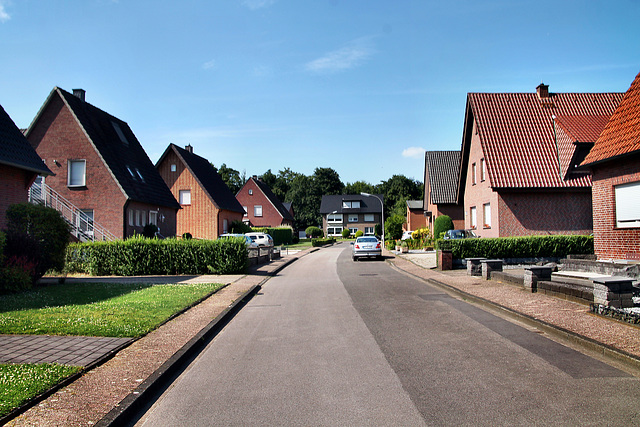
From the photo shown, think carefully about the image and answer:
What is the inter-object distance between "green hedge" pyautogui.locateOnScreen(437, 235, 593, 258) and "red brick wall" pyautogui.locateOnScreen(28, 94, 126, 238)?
18.4 meters

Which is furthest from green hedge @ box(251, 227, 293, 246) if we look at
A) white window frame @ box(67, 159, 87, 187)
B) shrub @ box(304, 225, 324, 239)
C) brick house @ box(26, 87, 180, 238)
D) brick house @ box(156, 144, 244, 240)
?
white window frame @ box(67, 159, 87, 187)

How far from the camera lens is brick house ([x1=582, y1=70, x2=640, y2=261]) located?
47.4 ft

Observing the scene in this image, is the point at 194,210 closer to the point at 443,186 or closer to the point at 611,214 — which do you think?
the point at 443,186

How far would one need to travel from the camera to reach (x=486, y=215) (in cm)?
2786

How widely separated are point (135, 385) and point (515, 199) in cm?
2344

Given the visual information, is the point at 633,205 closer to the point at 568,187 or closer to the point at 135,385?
the point at 568,187

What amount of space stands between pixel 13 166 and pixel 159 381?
14.9 m

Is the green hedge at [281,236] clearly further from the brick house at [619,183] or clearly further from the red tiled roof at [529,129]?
the brick house at [619,183]

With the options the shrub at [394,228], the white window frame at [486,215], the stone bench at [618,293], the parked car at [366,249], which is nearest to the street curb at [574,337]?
the stone bench at [618,293]

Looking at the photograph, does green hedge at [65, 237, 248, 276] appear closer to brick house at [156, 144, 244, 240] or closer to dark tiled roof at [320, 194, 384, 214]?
brick house at [156, 144, 244, 240]

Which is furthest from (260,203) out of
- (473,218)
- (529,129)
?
(529,129)

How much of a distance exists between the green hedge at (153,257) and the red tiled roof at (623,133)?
44.1ft

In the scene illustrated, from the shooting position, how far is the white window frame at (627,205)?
567 inches

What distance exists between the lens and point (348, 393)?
210 inches
